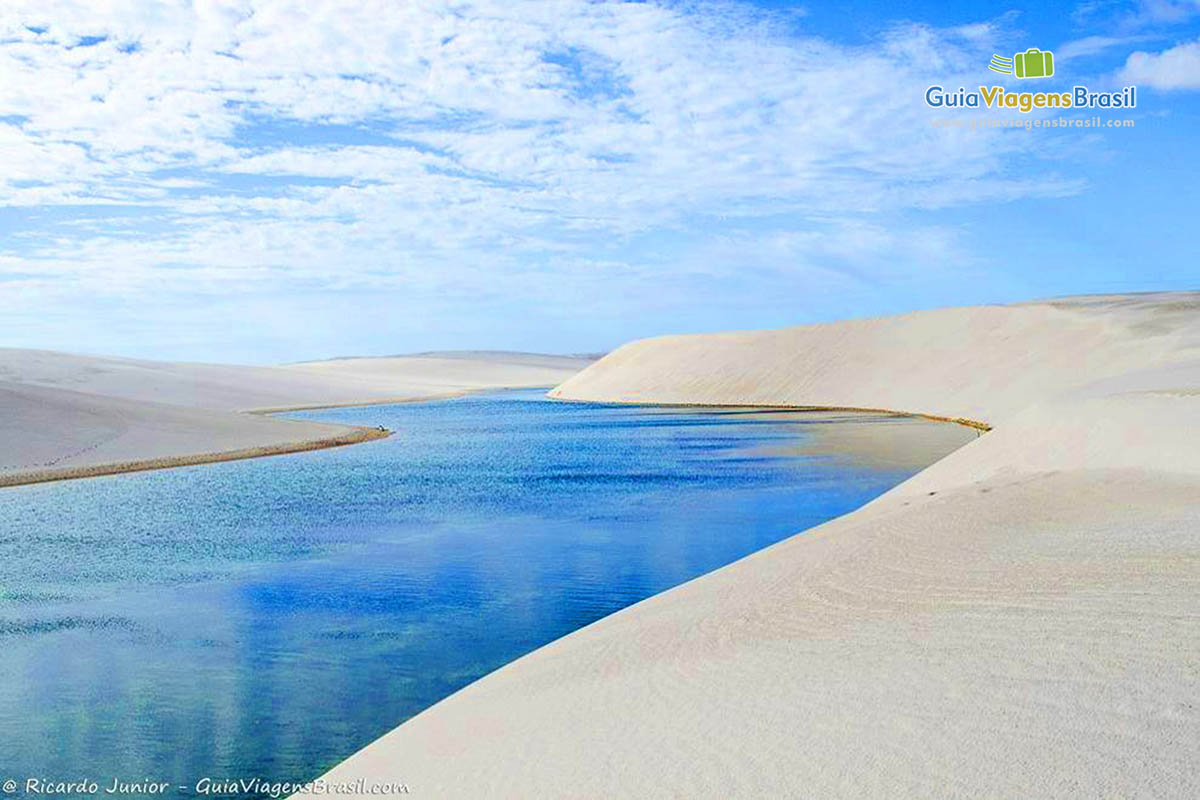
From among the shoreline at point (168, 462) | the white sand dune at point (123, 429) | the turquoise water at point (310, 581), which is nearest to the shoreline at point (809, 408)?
the turquoise water at point (310, 581)

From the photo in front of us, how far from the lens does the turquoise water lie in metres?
6.52

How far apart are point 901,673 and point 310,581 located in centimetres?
802

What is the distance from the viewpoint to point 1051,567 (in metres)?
6.35

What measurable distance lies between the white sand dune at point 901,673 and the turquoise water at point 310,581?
43.5 inches

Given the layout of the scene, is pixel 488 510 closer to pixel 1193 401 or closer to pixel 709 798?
pixel 1193 401

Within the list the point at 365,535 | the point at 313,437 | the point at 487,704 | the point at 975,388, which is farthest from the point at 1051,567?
the point at 975,388

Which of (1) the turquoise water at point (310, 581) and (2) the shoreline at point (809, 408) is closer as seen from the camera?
(1) the turquoise water at point (310, 581)

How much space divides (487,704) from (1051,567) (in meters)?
3.36

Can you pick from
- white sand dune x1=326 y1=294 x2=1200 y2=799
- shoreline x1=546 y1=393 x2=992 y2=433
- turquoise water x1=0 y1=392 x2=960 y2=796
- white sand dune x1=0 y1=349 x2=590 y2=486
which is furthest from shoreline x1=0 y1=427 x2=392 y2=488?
shoreline x1=546 y1=393 x2=992 y2=433

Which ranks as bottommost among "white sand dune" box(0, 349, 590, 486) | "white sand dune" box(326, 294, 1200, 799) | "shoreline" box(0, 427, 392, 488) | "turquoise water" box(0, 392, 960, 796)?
"turquoise water" box(0, 392, 960, 796)

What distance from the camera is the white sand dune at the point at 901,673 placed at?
3447mm

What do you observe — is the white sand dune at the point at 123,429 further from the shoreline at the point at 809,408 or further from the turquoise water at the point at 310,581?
the shoreline at the point at 809,408

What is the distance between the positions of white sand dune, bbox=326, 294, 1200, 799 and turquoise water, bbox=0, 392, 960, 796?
1.10 m

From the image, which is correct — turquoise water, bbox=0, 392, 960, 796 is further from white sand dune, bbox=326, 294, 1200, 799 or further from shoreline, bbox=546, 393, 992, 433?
shoreline, bbox=546, 393, 992, 433
